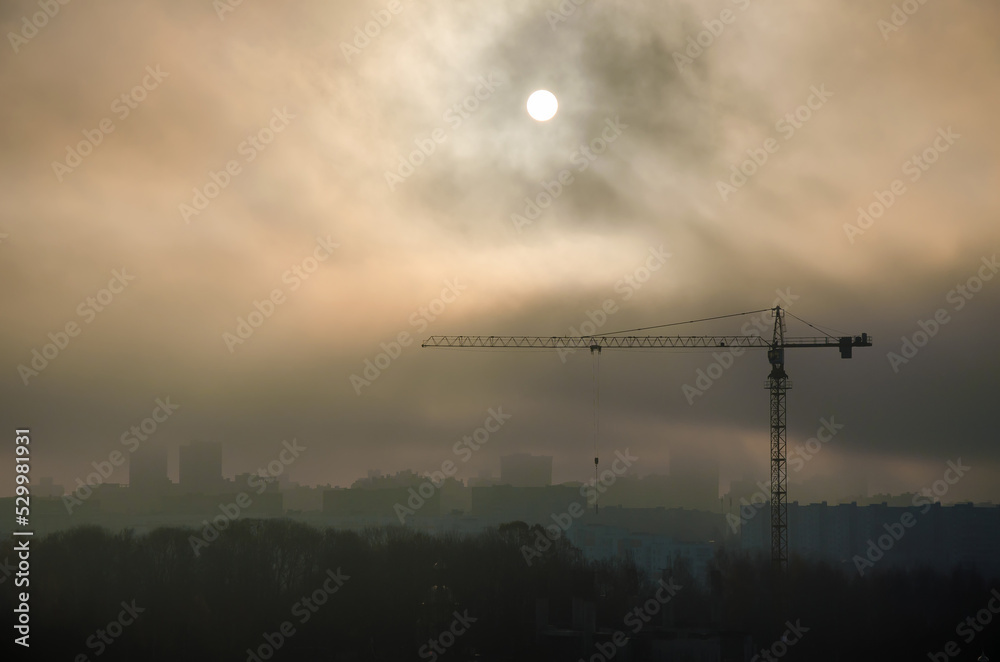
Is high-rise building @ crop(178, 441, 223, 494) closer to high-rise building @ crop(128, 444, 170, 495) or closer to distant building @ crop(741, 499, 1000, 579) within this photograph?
high-rise building @ crop(128, 444, 170, 495)

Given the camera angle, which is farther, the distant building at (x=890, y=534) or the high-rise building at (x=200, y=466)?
the distant building at (x=890, y=534)

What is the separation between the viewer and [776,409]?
79438mm

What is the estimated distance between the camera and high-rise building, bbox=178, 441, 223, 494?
90250 millimetres

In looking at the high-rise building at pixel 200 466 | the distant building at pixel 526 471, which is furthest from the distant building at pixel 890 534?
the high-rise building at pixel 200 466

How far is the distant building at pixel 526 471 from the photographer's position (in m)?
122

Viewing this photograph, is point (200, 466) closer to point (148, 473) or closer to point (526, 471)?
point (148, 473)

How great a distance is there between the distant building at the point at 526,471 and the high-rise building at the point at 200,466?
39974mm

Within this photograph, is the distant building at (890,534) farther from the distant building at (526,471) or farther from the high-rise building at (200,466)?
the high-rise building at (200,466)

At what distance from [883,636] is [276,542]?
43339 millimetres

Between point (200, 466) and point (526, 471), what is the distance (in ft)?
149

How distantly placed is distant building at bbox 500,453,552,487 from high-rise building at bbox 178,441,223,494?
40.0 metres

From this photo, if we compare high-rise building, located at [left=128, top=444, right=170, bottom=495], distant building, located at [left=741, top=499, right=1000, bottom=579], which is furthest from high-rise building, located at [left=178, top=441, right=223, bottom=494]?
distant building, located at [left=741, top=499, right=1000, bottom=579]

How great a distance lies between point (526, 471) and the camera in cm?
12425

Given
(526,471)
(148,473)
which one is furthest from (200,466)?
(526,471)
